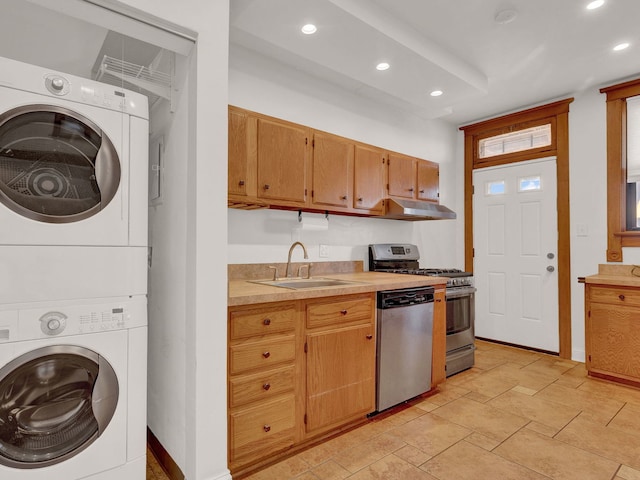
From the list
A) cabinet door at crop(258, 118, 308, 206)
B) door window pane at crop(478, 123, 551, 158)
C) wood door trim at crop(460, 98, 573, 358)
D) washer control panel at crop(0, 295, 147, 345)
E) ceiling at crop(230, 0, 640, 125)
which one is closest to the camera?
washer control panel at crop(0, 295, 147, 345)

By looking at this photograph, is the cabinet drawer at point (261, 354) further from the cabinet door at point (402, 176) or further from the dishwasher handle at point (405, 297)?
the cabinet door at point (402, 176)

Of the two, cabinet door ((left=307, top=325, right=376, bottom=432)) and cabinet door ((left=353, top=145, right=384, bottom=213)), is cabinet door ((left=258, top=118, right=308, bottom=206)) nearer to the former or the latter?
cabinet door ((left=353, top=145, right=384, bottom=213))

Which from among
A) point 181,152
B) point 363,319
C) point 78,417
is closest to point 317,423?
point 363,319

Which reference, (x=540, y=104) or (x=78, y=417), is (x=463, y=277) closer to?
(x=540, y=104)

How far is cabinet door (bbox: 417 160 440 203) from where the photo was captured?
3.69 metres

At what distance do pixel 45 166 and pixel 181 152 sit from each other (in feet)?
1.83

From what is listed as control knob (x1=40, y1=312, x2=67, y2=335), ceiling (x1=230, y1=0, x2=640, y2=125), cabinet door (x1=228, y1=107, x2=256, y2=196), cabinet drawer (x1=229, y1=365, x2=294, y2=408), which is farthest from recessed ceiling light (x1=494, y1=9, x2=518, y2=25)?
control knob (x1=40, y1=312, x2=67, y2=335)

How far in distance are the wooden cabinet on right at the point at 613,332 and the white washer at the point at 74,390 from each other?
3.57 m

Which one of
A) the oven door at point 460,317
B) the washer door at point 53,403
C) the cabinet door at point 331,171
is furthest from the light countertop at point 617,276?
the washer door at point 53,403

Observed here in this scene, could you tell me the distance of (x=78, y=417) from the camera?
1599 millimetres

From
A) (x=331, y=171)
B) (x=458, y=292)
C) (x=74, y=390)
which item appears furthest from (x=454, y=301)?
(x=74, y=390)

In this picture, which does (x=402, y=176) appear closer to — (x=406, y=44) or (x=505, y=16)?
(x=406, y=44)

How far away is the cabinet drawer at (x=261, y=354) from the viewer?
1832mm

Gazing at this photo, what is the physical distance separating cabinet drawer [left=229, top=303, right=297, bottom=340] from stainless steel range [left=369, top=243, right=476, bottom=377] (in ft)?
5.73
